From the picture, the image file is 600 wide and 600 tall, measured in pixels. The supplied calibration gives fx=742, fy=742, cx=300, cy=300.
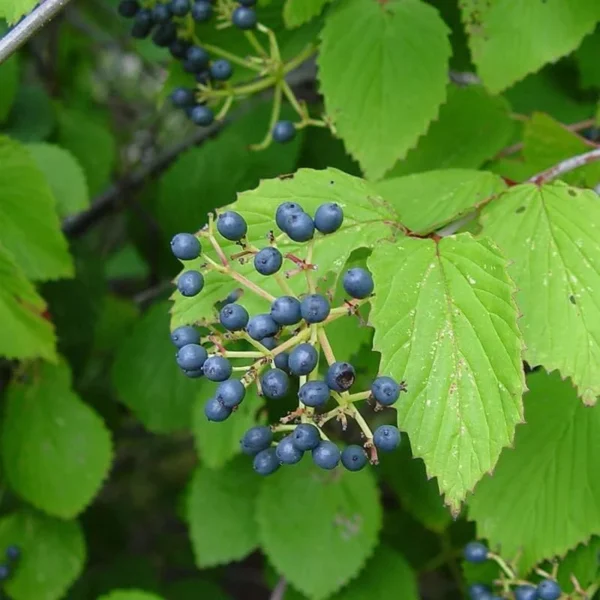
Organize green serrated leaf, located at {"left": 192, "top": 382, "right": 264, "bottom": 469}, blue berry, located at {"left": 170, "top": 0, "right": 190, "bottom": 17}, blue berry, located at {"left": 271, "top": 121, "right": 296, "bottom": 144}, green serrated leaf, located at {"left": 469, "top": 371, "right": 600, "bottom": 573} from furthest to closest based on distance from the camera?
green serrated leaf, located at {"left": 192, "top": 382, "right": 264, "bottom": 469} < blue berry, located at {"left": 271, "top": 121, "right": 296, "bottom": 144} < blue berry, located at {"left": 170, "top": 0, "right": 190, "bottom": 17} < green serrated leaf, located at {"left": 469, "top": 371, "right": 600, "bottom": 573}

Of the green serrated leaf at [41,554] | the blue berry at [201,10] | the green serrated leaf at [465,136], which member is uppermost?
the blue berry at [201,10]

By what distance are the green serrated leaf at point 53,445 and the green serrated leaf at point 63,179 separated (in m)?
0.75

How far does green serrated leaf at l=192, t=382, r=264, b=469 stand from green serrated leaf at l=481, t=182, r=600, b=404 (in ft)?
3.97

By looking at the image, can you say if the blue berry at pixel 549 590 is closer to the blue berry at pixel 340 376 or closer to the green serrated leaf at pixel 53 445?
the blue berry at pixel 340 376

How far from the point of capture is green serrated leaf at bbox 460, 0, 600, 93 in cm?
217

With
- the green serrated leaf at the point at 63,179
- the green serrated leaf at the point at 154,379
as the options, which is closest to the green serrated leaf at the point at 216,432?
the green serrated leaf at the point at 154,379

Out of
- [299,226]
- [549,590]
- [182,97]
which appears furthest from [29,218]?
[549,590]

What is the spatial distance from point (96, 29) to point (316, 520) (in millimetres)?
3961

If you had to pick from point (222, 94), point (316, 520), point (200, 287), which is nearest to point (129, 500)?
point (316, 520)

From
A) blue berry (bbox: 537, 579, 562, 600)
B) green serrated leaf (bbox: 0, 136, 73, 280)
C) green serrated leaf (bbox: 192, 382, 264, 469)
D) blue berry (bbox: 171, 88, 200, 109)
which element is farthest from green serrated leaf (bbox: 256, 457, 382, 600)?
blue berry (bbox: 171, 88, 200, 109)

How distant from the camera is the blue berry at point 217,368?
1.46 metres

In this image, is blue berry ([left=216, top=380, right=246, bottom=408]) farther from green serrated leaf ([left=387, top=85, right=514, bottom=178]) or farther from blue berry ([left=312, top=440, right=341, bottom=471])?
green serrated leaf ([left=387, top=85, right=514, bottom=178])

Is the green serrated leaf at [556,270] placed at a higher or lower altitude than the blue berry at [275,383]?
lower

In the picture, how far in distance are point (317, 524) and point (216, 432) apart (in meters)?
0.52
